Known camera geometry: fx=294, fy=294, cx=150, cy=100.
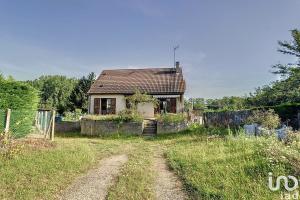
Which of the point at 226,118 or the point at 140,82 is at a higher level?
the point at 140,82

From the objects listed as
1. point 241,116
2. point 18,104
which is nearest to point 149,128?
point 241,116

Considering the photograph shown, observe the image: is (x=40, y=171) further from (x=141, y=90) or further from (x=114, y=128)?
(x=141, y=90)

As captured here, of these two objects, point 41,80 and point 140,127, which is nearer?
point 140,127

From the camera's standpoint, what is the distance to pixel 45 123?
16375 millimetres

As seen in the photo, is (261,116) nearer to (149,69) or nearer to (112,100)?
(112,100)

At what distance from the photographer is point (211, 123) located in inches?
971

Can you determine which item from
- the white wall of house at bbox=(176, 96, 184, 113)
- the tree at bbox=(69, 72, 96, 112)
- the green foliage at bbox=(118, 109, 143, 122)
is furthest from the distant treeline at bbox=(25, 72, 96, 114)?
the green foliage at bbox=(118, 109, 143, 122)

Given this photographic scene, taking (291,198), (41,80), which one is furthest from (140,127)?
(41,80)

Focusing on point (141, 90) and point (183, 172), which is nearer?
point (183, 172)

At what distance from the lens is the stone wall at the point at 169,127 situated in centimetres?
2354

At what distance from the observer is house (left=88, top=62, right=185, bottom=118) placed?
Answer: 3222 cm

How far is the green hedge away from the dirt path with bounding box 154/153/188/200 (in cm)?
792

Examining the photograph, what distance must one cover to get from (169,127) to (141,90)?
10083 mm

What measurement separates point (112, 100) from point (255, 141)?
22.9m
